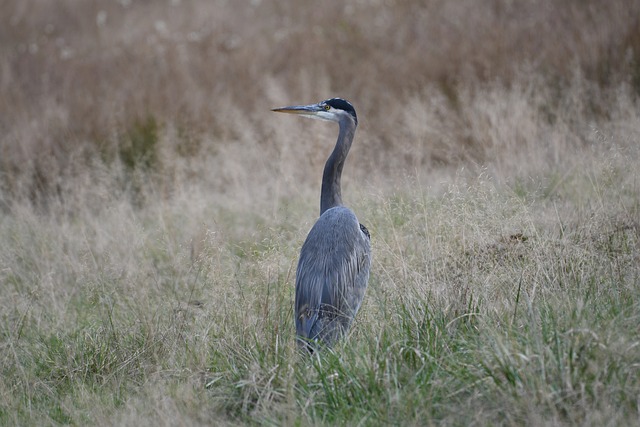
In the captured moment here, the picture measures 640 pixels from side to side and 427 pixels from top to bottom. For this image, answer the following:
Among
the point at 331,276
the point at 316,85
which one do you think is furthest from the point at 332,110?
the point at 316,85

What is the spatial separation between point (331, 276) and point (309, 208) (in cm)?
287

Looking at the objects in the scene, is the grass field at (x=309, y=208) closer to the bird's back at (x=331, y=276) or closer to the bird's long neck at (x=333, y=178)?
the bird's back at (x=331, y=276)

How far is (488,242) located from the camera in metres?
4.97

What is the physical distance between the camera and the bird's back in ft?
14.5

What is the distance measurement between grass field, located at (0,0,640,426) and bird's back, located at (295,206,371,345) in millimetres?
161

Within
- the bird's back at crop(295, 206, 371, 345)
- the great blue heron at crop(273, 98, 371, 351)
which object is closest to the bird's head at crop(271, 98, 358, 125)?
the great blue heron at crop(273, 98, 371, 351)

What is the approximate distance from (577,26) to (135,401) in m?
8.22

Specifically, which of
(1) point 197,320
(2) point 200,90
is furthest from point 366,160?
(1) point 197,320

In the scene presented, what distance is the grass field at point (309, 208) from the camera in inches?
146

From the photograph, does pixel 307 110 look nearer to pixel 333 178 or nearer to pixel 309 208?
pixel 333 178

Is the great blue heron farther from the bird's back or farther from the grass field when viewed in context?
the grass field

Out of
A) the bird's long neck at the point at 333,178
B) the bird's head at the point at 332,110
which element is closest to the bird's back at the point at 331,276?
the bird's long neck at the point at 333,178

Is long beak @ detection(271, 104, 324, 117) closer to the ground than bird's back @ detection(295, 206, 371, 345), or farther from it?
farther from it

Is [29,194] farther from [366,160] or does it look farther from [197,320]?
[197,320]
